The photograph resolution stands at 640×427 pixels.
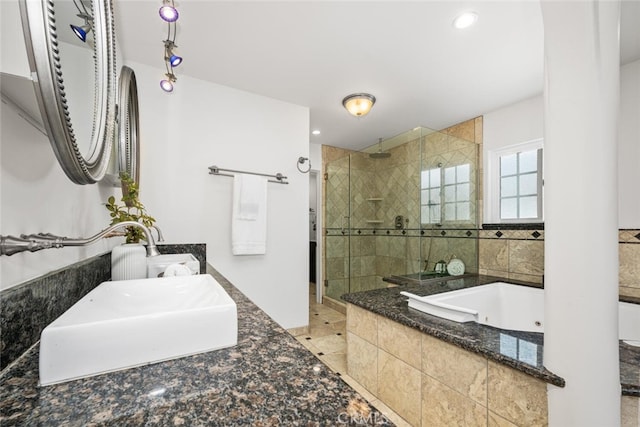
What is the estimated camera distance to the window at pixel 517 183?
251cm

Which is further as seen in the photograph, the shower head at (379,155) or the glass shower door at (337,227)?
the glass shower door at (337,227)

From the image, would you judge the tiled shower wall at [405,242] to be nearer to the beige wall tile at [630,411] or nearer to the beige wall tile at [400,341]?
the beige wall tile at [400,341]

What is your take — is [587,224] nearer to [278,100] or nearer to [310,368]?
[310,368]

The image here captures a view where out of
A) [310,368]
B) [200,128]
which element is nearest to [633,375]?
[310,368]

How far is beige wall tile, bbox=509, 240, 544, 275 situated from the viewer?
92.6 inches

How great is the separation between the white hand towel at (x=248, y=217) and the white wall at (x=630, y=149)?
2.77m

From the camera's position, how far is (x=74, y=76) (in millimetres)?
613

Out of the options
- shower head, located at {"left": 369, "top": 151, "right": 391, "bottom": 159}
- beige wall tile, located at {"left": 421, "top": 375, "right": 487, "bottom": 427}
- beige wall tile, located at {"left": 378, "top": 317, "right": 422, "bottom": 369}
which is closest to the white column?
beige wall tile, located at {"left": 421, "top": 375, "right": 487, "bottom": 427}

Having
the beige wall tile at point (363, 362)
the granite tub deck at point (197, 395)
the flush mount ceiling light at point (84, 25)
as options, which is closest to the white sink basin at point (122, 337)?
the granite tub deck at point (197, 395)

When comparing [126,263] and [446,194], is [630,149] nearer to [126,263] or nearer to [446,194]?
[446,194]

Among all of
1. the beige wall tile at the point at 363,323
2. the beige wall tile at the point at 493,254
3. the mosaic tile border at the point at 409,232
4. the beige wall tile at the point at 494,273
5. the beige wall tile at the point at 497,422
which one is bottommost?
the beige wall tile at the point at 497,422

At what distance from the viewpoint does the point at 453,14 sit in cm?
152

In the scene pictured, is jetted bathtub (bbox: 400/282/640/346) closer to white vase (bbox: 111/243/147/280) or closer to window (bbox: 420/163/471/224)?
window (bbox: 420/163/471/224)

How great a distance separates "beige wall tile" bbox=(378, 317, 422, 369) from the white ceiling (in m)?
1.82
